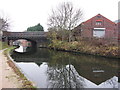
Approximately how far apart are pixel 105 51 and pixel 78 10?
13.9 metres

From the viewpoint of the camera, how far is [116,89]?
5453 millimetres

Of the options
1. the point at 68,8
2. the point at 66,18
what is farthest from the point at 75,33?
the point at 68,8

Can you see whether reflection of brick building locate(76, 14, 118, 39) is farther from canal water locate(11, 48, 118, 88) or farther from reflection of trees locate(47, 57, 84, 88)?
reflection of trees locate(47, 57, 84, 88)

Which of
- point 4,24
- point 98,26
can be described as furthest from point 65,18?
point 4,24

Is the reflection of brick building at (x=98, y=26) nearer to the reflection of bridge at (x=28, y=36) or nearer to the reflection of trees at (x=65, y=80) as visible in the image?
the reflection of bridge at (x=28, y=36)

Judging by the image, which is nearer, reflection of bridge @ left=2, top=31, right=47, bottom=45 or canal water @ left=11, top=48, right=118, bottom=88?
canal water @ left=11, top=48, right=118, bottom=88

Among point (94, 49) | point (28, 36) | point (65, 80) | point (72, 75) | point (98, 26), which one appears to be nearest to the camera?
point (65, 80)

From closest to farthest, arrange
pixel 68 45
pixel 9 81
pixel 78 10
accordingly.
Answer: pixel 9 81 < pixel 68 45 < pixel 78 10

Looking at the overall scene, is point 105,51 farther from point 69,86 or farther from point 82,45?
point 69,86

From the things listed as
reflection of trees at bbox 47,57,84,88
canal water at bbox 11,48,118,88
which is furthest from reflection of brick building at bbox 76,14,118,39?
reflection of trees at bbox 47,57,84,88

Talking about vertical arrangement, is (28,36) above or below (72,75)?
above

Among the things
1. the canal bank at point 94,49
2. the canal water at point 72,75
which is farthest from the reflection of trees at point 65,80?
the canal bank at point 94,49

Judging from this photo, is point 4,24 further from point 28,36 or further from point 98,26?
A: point 98,26

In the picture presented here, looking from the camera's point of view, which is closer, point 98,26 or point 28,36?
point 98,26
